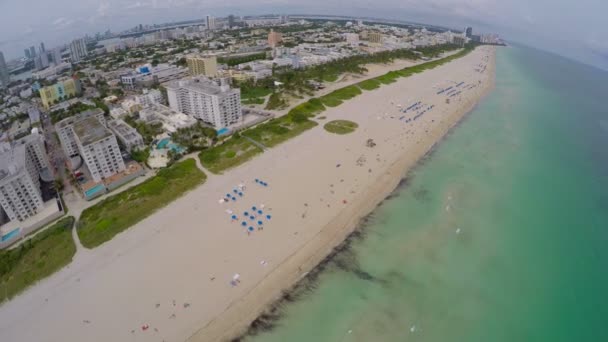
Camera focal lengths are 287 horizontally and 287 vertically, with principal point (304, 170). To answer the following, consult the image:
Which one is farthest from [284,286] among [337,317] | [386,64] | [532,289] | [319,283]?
[386,64]

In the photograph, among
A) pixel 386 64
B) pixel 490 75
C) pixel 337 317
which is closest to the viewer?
pixel 337 317

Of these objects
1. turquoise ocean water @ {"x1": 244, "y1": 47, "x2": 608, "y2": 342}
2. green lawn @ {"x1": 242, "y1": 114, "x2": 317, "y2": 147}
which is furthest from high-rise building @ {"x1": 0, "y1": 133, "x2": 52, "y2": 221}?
turquoise ocean water @ {"x1": 244, "y1": 47, "x2": 608, "y2": 342}

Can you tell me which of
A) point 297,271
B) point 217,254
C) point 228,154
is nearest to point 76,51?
point 228,154

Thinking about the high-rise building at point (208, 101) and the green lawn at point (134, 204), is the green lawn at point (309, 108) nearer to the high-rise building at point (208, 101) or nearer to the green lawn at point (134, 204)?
the high-rise building at point (208, 101)

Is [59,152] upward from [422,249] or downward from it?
downward

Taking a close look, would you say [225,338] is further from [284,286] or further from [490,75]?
[490,75]

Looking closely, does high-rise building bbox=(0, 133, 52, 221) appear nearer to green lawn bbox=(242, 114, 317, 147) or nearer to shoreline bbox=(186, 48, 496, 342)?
shoreline bbox=(186, 48, 496, 342)

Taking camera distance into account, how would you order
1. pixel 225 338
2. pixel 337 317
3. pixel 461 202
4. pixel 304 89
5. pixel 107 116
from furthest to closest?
pixel 304 89, pixel 107 116, pixel 461 202, pixel 337 317, pixel 225 338
